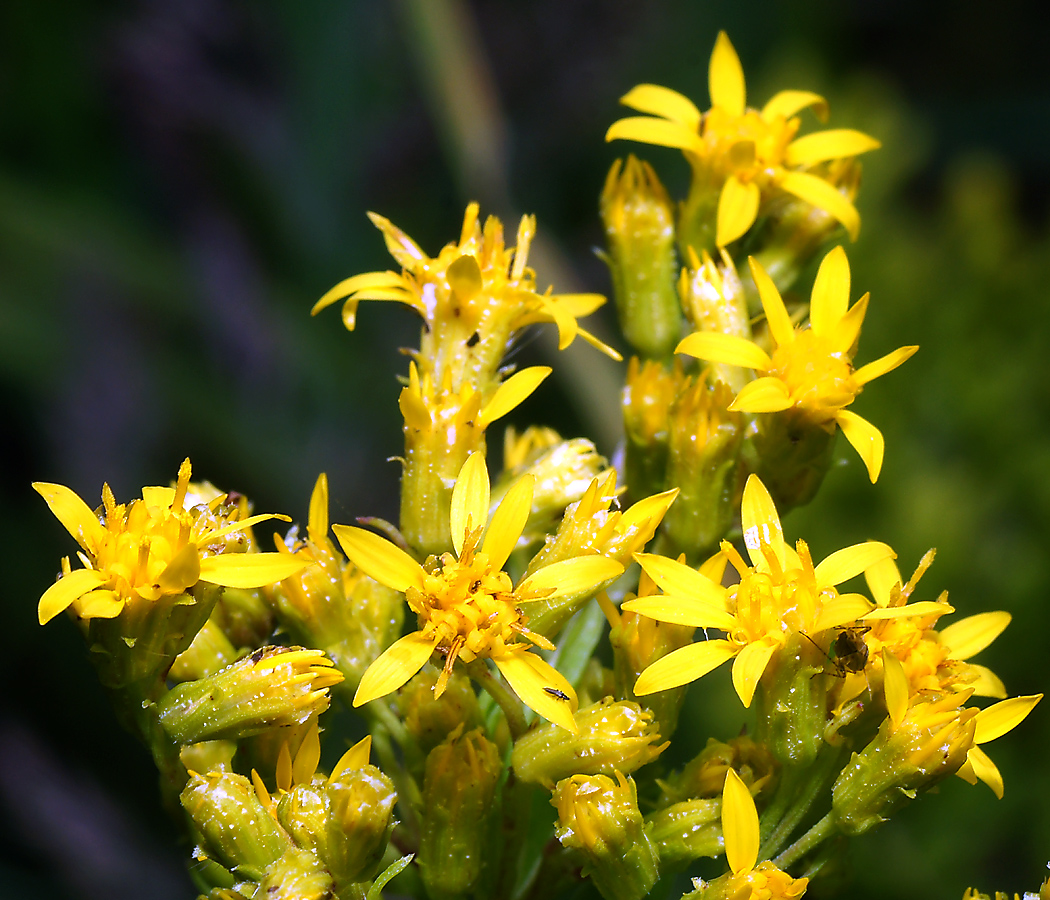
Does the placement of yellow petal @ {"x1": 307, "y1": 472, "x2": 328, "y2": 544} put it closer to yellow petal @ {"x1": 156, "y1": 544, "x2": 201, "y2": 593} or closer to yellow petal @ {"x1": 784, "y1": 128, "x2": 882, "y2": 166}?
yellow petal @ {"x1": 156, "y1": 544, "x2": 201, "y2": 593}

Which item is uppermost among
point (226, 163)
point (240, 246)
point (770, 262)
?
point (226, 163)

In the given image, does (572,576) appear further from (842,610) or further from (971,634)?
(971,634)

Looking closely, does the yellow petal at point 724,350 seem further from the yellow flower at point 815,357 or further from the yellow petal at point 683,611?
the yellow petal at point 683,611

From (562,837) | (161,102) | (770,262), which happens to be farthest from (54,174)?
(562,837)

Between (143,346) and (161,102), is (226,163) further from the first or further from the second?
(143,346)

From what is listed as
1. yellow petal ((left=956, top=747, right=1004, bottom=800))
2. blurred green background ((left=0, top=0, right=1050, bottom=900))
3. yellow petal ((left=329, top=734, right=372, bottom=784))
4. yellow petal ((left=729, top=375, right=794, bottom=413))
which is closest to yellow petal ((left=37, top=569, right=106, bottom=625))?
yellow petal ((left=329, top=734, right=372, bottom=784))

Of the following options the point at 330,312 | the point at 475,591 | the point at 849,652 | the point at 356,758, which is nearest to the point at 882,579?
the point at 849,652

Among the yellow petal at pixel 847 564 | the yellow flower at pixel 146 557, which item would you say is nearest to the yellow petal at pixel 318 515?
the yellow flower at pixel 146 557
